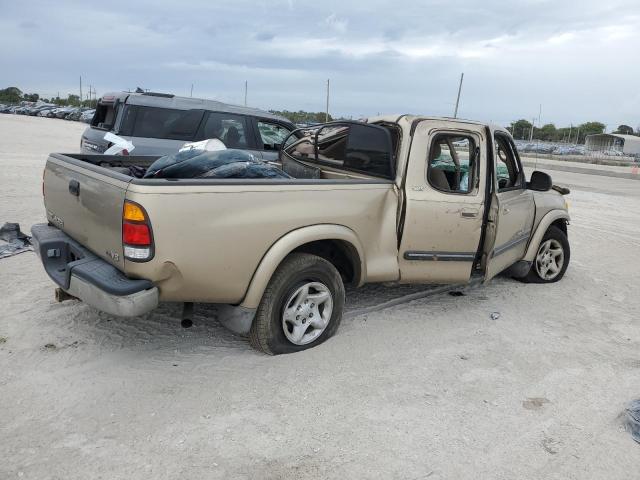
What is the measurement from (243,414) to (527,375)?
2141 mm

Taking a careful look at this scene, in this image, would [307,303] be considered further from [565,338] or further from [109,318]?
[565,338]

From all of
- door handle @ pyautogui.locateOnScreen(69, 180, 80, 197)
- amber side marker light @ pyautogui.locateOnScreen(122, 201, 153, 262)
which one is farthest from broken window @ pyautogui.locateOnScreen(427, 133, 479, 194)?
door handle @ pyautogui.locateOnScreen(69, 180, 80, 197)

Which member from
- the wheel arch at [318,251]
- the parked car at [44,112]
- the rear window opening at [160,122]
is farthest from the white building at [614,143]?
the wheel arch at [318,251]

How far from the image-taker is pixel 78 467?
2.64 m

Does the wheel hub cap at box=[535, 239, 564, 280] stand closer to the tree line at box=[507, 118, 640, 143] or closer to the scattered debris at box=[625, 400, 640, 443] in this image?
the scattered debris at box=[625, 400, 640, 443]

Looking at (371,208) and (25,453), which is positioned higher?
(371,208)

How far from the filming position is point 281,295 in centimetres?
372

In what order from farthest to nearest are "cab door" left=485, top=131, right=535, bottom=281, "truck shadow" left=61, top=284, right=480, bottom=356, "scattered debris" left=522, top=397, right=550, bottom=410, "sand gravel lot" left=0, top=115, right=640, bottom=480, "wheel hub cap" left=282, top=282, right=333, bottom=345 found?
"cab door" left=485, top=131, right=535, bottom=281, "truck shadow" left=61, top=284, right=480, bottom=356, "wheel hub cap" left=282, top=282, right=333, bottom=345, "scattered debris" left=522, top=397, right=550, bottom=410, "sand gravel lot" left=0, top=115, right=640, bottom=480

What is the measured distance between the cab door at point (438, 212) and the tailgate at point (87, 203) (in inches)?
88.2

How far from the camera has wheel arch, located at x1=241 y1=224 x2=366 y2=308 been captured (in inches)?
139

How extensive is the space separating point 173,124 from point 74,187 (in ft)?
17.3

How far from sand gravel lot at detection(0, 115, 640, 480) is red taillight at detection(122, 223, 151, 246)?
997 millimetres

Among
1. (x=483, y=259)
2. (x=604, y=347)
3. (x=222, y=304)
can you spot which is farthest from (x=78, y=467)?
(x=604, y=347)

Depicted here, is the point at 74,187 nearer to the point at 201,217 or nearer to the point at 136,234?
the point at 136,234
